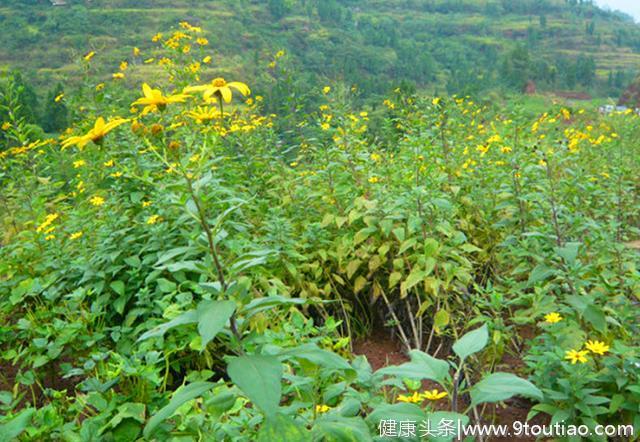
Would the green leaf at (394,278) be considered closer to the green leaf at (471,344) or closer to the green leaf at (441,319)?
the green leaf at (441,319)

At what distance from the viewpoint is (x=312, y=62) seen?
48406 mm

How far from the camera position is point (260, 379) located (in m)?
0.87

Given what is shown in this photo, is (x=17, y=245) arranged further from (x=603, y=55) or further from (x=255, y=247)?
(x=603, y=55)

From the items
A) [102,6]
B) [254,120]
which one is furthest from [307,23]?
[254,120]

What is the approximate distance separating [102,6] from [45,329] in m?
59.9

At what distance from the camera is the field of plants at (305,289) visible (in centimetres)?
110

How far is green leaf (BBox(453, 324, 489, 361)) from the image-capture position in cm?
104

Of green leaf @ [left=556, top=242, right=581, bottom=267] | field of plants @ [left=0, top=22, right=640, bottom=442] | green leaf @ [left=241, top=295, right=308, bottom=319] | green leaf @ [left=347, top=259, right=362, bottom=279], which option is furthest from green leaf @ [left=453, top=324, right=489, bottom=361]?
green leaf @ [left=347, top=259, right=362, bottom=279]

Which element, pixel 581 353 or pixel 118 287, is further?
pixel 118 287

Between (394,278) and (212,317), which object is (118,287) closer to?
(394,278)

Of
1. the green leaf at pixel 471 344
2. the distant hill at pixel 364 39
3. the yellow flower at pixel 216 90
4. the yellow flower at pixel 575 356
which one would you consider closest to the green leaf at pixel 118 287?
the yellow flower at pixel 216 90

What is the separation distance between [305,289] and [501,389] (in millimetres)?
1651

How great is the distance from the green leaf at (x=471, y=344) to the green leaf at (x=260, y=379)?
39 cm

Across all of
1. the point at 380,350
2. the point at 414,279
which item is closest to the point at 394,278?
the point at 414,279
